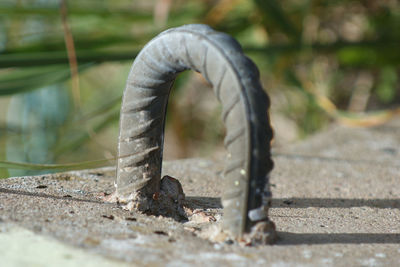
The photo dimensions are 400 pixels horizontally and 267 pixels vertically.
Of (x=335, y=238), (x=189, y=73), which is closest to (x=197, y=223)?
(x=335, y=238)

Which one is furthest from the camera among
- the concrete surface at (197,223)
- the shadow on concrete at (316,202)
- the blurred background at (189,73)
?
the blurred background at (189,73)

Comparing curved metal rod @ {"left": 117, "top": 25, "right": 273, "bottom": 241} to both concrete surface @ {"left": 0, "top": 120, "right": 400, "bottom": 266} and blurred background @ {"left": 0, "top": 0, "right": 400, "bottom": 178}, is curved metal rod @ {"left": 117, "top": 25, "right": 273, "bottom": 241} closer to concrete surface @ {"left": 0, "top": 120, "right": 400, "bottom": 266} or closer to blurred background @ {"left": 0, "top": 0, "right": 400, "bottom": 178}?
concrete surface @ {"left": 0, "top": 120, "right": 400, "bottom": 266}

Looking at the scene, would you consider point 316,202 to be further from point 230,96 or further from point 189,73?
point 189,73

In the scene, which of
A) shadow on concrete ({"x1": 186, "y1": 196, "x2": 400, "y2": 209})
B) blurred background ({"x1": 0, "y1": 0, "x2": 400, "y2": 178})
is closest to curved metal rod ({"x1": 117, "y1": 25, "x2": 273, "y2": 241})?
shadow on concrete ({"x1": 186, "y1": 196, "x2": 400, "y2": 209})

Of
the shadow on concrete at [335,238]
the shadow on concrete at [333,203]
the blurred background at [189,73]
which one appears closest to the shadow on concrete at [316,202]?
the shadow on concrete at [333,203]

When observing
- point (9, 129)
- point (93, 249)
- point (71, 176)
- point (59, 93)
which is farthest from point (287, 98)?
point (93, 249)

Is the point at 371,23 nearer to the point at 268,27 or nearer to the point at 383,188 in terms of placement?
the point at 268,27

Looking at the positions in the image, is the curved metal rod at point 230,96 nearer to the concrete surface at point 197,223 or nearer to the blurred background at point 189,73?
the concrete surface at point 197,223

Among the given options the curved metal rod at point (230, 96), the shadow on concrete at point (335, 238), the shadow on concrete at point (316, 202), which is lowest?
the shadow on concrete at point (316, 202)
